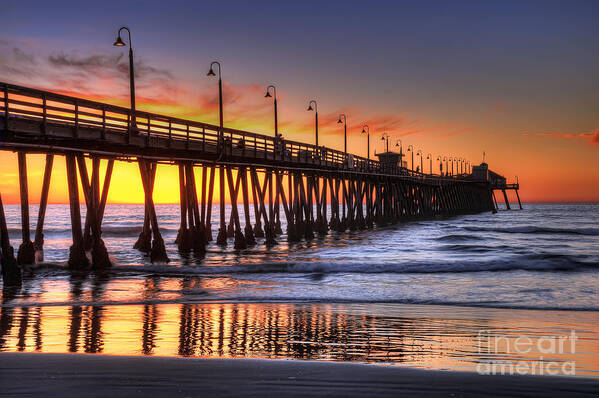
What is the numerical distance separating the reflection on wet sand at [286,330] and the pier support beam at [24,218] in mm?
5327

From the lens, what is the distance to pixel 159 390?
4270 mm

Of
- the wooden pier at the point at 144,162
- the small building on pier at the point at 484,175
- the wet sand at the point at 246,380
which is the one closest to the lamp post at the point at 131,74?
the wooden pier at the point at 144,162

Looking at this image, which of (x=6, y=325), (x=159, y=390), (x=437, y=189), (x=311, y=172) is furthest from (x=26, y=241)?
(x=437, y=189)

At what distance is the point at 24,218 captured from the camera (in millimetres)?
15727

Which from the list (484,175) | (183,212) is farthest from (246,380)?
(484,175)

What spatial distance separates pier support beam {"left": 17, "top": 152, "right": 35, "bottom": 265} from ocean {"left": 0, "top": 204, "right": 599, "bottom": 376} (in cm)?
64

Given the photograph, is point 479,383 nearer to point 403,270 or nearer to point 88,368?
point 88,368

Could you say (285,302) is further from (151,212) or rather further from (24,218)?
(24,218)

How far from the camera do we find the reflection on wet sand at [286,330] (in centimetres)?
611

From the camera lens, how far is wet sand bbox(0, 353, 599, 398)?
4262mm

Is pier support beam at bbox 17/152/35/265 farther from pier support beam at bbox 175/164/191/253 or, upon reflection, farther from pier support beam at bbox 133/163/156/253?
pier support beam at bbox 175/164/191/253

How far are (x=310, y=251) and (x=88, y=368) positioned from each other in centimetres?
1982

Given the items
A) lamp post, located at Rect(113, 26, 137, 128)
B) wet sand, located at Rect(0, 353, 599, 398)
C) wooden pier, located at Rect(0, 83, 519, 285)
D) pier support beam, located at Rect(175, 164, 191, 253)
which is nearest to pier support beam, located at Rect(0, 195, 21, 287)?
wooden pier, located at Rect(0, 83, 519, 285)

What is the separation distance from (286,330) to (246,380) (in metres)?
3.16
